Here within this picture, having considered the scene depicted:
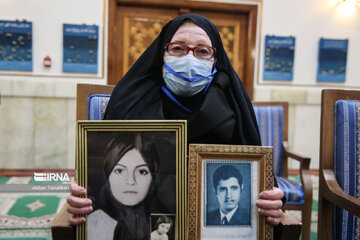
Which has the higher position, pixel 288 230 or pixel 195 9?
pixel 195 9

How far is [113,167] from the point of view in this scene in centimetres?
65

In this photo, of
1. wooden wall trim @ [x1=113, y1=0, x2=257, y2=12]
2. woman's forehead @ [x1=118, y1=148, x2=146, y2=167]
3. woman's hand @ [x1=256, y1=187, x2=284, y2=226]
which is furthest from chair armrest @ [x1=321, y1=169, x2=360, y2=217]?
wooden wall trim @ [x1=113, y1=0, x2=257, y2=12]

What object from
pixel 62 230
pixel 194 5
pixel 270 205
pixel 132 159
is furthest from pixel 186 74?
pixel 194 5

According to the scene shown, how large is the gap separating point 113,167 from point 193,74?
17.9 inches

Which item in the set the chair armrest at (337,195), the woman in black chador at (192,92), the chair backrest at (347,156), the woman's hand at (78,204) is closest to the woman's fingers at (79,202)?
the woman's hand at (78,204)

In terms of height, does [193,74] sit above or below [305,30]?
below

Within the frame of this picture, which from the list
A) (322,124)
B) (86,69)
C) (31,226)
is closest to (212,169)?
(322,124)

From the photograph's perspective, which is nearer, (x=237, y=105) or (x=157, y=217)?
(x=157, y=217)

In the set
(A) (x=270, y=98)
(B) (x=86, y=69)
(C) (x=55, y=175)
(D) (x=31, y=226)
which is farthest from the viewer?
(A) (x=270, y=98)

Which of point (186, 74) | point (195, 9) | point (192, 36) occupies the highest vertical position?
point (195, 9)

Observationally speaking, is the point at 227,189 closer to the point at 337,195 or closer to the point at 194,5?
the point at 337,195

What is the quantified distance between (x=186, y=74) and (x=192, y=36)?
5.3 inches

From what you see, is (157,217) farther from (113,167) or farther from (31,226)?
(31,226)

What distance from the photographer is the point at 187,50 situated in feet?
3.08
